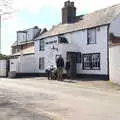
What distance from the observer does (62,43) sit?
42.6 metres

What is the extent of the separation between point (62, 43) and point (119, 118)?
30258 mm

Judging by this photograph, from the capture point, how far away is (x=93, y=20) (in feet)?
137

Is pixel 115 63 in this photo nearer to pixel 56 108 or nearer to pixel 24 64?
pixel 56 108

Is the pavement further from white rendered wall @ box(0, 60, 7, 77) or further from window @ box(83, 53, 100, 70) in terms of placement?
white rendered wall @ box(0, 60, 7, 77)

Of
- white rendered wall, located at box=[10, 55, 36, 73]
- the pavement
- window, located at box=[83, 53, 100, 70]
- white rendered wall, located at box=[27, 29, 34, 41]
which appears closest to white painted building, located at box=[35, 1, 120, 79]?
window, located at box=[83, 53, 100, 70]

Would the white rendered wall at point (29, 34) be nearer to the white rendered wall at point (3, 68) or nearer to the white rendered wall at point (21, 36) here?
the white rendered wall at point (21, 36)

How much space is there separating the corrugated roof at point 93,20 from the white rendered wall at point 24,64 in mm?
4484

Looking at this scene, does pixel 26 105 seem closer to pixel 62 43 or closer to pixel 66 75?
pixel 66 75

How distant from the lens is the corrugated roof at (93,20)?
129ft

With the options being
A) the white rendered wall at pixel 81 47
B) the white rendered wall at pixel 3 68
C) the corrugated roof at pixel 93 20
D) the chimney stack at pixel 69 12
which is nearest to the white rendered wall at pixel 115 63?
the white rendered wall at pixel 81 47

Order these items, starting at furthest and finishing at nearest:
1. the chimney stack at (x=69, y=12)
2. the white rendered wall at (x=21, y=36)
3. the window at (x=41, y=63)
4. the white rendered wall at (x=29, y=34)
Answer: the white rendered wall at (x=21, y=36) < the white rendered wall at (x=29, y=34) < the window at (x=41, y=63) < the chimney stack at (x=69, y=12)

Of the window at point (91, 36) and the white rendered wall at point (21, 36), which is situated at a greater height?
the white rendered wall at point (21, 36)

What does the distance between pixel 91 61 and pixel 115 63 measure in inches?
403

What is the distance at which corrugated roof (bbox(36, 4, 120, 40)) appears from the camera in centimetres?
3925
